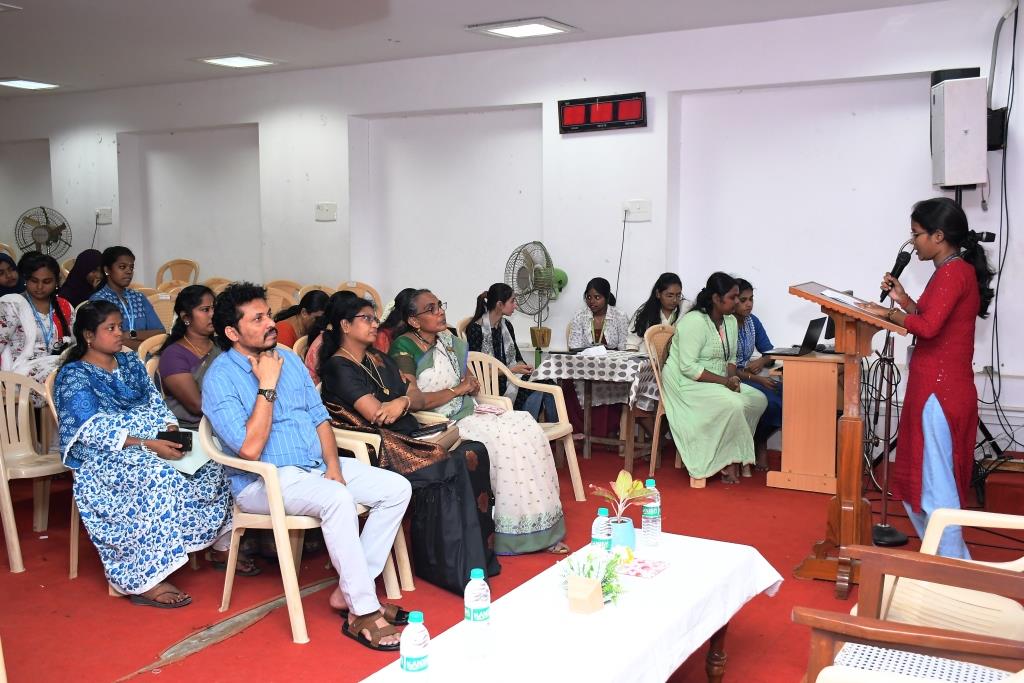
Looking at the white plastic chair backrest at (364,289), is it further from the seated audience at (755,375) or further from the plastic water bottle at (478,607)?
the plastic water bottle at (478,607)

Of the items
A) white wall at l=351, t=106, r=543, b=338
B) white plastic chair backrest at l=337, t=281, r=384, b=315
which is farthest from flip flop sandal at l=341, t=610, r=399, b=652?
white plastic chair backrest at l=337, t=281, r=384, b=315

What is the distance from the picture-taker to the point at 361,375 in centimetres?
385

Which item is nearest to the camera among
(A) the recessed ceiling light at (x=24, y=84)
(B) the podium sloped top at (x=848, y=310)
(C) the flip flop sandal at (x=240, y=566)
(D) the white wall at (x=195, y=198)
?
(B) the podium sloped top at (x=848, y=310)

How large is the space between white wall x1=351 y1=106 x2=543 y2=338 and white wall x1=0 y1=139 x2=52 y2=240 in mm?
4188

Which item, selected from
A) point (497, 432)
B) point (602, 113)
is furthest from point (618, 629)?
point (602, 113)

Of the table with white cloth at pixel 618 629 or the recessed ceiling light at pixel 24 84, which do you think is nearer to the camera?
the table with white cloth at pixel 618 629

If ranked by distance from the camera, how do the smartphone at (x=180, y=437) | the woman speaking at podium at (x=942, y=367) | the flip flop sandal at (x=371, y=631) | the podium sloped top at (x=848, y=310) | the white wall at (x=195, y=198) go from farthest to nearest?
the white wall at (x=195, y=198) < the smartphone at (x=180, y=437) < the woman speaking at podium at (x=942, y=367) < the podium sloped top at (x=848, y=310) < the flip flop sandal at (x=371, y=631)

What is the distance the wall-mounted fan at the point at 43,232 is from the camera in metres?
9.11

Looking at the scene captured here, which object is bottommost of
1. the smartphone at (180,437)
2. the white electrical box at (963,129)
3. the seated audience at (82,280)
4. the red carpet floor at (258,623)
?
the red carpet floor at (258,623)

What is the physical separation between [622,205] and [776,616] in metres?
3.76

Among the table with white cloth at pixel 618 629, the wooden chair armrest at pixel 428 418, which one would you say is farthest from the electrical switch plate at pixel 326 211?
the table with white cloth at pixel 618 629

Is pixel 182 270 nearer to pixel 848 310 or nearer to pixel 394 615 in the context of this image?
pixel 394 615

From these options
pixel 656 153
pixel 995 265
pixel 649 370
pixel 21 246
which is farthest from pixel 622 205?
pixel 21 246

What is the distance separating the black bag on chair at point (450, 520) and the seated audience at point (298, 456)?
0.17 meters
